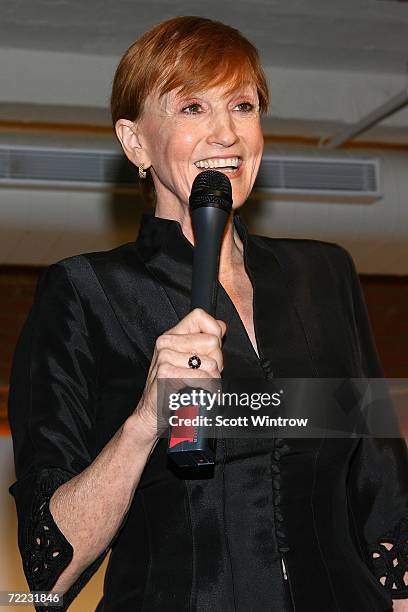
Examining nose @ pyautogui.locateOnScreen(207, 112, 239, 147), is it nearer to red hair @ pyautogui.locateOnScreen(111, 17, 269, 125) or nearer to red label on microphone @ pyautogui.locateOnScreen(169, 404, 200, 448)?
red hair @ pyautogui.locateOnScreen(111, 17, 269, 125)

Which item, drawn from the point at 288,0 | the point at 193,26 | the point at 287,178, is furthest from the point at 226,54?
the point at 287,178

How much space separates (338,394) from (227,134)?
1.41 ft

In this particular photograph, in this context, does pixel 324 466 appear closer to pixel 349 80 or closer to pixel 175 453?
pixel 175 453

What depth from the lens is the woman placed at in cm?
148

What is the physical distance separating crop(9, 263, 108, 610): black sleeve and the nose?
310 millimetres

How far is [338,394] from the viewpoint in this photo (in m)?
1.65

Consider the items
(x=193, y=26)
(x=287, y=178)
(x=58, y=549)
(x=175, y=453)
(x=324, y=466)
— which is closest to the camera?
(x=175, y=453)

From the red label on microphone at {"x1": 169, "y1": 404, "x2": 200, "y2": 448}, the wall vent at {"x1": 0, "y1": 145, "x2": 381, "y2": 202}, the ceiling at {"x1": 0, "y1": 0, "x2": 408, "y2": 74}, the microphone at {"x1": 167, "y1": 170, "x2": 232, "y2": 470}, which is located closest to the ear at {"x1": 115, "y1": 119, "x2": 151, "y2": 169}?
the microphone at {"x1": 167, "y1": 170, "x2": 232, "y2": 470}

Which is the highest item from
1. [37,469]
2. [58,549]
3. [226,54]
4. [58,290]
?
[226,54]

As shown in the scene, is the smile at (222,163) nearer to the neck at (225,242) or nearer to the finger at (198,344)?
the neck at (225,242)

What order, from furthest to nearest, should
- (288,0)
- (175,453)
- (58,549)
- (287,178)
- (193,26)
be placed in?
(287,178)
(288,0)
(193,26)
(58,549)
(175,453)

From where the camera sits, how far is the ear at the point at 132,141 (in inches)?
69.7

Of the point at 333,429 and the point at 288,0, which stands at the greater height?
the point at 288,0

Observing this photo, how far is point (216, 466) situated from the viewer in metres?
1.54
